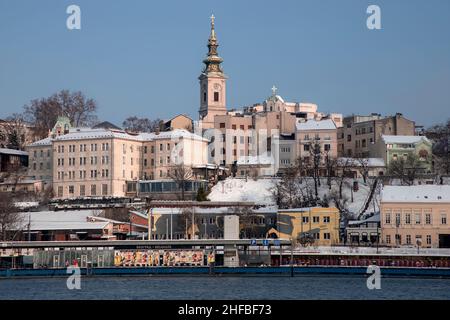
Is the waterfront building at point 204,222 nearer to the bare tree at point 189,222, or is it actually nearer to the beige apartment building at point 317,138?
the bare tree at point 189,222

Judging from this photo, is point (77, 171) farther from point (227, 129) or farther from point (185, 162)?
point (227, 129)

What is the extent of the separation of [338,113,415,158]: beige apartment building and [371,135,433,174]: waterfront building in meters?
2.71

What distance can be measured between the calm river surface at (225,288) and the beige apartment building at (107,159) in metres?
34.5

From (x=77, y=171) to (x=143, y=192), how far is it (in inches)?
337

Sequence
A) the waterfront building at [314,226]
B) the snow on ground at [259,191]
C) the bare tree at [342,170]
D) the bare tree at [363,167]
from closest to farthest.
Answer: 1. the waterfront building at [314,226]
2. the snow on ground at [259,191]
3. the bare tree at [342,170]
4. the bare tree at [363,167]

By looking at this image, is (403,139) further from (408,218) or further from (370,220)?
(408,218)

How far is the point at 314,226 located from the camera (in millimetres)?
71812

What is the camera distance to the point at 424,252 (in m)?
62.1

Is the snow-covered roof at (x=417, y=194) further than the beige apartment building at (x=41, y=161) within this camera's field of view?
No

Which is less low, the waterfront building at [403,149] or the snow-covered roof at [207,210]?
the waterfront building at [403,149]

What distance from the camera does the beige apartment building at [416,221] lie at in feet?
222

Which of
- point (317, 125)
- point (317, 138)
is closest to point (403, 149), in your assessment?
point (317, 138)

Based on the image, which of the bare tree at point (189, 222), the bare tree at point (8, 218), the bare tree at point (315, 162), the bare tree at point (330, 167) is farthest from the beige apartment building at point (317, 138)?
the bare tree at point (8, 218)
